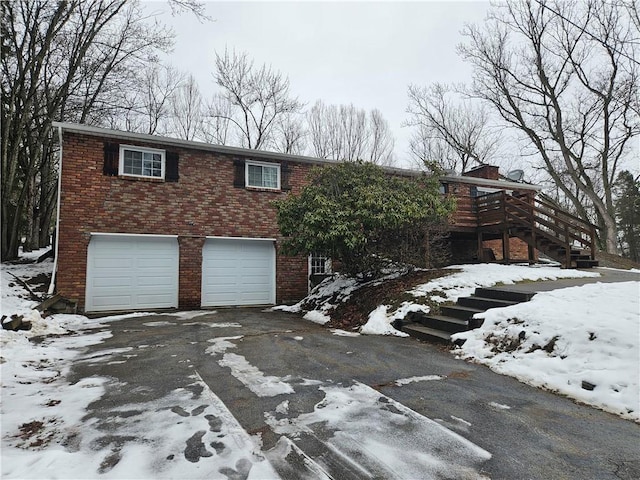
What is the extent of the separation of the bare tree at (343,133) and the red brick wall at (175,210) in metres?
10.9

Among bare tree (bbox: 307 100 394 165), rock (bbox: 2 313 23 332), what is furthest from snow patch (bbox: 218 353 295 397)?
bare tree (bbox: 307 100 394 165)

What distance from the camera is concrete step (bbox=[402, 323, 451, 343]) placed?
566 centimetres

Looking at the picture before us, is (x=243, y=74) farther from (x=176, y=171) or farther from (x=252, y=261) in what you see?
(x=252, y=261)

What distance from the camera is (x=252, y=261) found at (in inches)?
434

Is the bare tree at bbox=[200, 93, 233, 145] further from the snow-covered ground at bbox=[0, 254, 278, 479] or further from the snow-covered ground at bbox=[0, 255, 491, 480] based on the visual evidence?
the snow-covered ground at bbox=[0, 255, 491, 480]

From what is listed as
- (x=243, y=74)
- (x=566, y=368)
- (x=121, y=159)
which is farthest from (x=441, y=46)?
(x=566, y=368)

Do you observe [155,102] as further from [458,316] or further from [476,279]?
[458,316]

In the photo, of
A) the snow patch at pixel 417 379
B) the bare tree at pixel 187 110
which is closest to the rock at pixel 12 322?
the snow patch at pixel 417 379

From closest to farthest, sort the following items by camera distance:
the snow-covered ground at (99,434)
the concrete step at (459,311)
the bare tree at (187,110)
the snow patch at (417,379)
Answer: the snow-covered ground at (99,434) < the snow patch at (417,379) < the concrete step at (459,311) < the bare tree at (187,110)

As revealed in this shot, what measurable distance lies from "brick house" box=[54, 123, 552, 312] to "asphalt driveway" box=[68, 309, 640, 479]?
4532mm

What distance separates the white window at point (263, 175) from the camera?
11.0 metres

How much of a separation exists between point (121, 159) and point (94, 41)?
8215 millimetres

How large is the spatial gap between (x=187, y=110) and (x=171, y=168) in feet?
42.8

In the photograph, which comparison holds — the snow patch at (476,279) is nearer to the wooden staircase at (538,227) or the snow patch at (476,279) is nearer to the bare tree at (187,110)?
the wooden staircase at (538,227)
